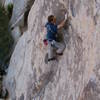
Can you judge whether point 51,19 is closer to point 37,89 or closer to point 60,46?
point 60,46

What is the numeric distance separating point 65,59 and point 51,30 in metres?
0.78

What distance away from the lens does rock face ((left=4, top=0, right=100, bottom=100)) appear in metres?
6.50

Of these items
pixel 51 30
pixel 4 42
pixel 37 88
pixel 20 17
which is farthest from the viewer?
pixel 4 42

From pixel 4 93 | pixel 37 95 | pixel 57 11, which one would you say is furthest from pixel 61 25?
pixel 4 93

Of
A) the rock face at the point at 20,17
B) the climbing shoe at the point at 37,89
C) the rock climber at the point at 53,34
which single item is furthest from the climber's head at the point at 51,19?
the rock face at the point at 20,17

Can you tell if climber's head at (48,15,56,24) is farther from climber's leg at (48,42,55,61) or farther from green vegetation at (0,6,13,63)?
green vegetation at (0,6,13,63)

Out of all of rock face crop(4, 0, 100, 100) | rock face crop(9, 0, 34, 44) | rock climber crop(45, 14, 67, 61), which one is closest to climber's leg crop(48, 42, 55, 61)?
rock climber crop(45, 14, 67, 61)

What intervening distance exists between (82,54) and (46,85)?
2179 mm

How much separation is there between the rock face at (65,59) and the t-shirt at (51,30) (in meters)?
0.30

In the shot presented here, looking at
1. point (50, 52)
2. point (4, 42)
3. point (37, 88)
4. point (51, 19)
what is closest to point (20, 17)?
point (4, 42)

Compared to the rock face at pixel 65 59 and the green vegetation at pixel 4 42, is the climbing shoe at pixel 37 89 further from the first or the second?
the green vegetation at pixel 4 42

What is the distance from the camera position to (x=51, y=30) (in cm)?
788

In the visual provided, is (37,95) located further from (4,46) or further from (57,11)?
(4,46)

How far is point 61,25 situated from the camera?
8.05m
